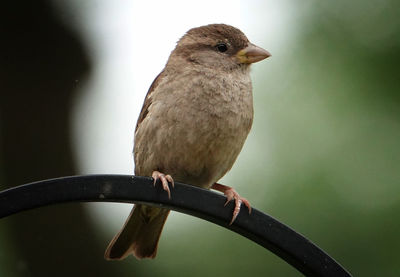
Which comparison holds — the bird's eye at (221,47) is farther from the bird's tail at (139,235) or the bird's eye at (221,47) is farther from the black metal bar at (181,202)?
the black metal bar at (181,202)

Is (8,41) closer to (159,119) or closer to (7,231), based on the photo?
(7,231)

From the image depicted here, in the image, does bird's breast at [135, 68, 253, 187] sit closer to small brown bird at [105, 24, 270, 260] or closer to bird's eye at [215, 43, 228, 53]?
small brown bird at [105, 24, 270, 260]

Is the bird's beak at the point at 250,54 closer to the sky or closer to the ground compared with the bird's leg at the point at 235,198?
closer to the sky

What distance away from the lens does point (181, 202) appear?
2705mm

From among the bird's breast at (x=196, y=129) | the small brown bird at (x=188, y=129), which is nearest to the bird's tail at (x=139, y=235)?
the small brown bird at (x=188, y=129)

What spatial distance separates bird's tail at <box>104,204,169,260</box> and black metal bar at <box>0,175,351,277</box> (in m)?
1.02

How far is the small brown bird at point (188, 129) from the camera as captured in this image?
379cm

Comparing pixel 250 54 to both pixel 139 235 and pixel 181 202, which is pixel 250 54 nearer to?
pixel 139 235

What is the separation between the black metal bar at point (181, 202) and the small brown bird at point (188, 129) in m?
0.81

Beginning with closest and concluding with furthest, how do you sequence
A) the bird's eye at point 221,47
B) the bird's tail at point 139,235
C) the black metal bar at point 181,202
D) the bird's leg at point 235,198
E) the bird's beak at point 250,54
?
1. the black metal bar at point 181,202
2. the bird's leg at point 235,198
3. the bird's tail at point 139,235
4. the bird's beak at point 250,54
5. the bird's eye at point 221,47

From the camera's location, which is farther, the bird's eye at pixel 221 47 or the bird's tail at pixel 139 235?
the bird's eye at pixel 221 47

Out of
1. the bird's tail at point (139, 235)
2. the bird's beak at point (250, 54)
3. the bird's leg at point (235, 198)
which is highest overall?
the bird's beak at point (250, 54)

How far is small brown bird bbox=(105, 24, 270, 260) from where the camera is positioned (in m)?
3.79

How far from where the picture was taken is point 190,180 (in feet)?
13.2
